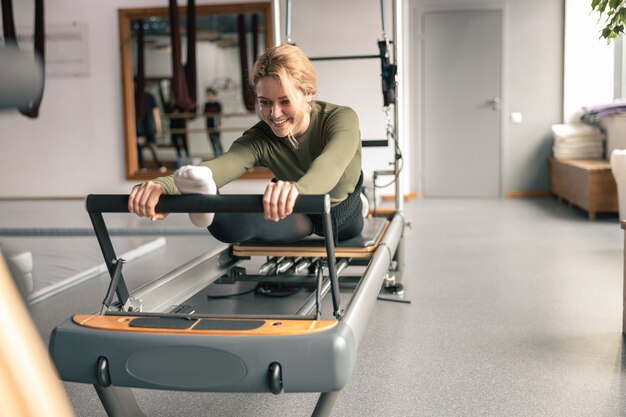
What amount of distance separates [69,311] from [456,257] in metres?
2.20

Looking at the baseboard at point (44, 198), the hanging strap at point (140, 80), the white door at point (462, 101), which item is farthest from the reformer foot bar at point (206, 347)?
the baseboard at point (44, 198)

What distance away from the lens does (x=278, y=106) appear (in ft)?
6.88

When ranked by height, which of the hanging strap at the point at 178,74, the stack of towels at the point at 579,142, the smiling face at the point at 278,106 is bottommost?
the stack of towels at the point at 579,142

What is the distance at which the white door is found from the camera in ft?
24.1

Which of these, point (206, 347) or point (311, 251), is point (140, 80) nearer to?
point (311, 251)

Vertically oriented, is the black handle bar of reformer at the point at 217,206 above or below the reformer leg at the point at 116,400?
above

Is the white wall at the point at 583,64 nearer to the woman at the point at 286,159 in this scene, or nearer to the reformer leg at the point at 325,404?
the woman at the point at 286,159

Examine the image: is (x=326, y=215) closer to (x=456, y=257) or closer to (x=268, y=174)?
(x=456, y=257)

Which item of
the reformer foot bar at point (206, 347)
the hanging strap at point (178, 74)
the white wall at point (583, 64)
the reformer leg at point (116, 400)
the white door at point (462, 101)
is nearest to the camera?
the reformer foot bar at point (206, 347)

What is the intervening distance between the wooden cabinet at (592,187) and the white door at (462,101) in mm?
1327

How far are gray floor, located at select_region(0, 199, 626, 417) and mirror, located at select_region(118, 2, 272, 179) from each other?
12.2ft

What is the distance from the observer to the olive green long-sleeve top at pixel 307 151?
2.02m

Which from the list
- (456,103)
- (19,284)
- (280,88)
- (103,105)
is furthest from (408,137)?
(19,284)

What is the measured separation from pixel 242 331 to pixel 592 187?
15.1ft
